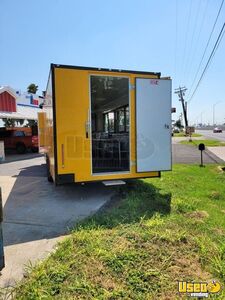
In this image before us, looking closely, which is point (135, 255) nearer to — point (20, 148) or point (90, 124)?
point (90, 124)

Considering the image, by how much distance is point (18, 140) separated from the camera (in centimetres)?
1867

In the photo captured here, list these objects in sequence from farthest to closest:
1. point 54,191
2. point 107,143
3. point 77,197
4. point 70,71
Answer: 1. point 107,143
2. point 54,191
3. point 77,197
4. point 70,71

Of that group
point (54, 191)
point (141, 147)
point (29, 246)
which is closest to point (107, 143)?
point (54, 191)

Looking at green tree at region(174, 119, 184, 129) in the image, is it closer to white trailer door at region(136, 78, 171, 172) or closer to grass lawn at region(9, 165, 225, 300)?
white trailer door at region(136, 78, 171, 172)

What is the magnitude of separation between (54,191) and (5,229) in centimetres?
257

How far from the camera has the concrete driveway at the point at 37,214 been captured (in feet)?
11.0

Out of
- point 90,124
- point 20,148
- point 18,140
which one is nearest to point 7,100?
point 18,140

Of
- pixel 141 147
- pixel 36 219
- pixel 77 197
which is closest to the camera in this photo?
pixel 36 219

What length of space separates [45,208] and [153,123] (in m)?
2.88

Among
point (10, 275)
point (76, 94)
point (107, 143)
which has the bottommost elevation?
point (10, 275)

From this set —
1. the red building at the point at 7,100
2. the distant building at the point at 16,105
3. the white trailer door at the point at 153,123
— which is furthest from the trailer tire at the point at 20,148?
the white trailer door at the point at 153,123

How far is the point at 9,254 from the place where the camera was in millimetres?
3389

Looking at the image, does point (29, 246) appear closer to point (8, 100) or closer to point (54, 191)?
point (54, 191)

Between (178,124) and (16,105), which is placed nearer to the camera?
(16,105)
